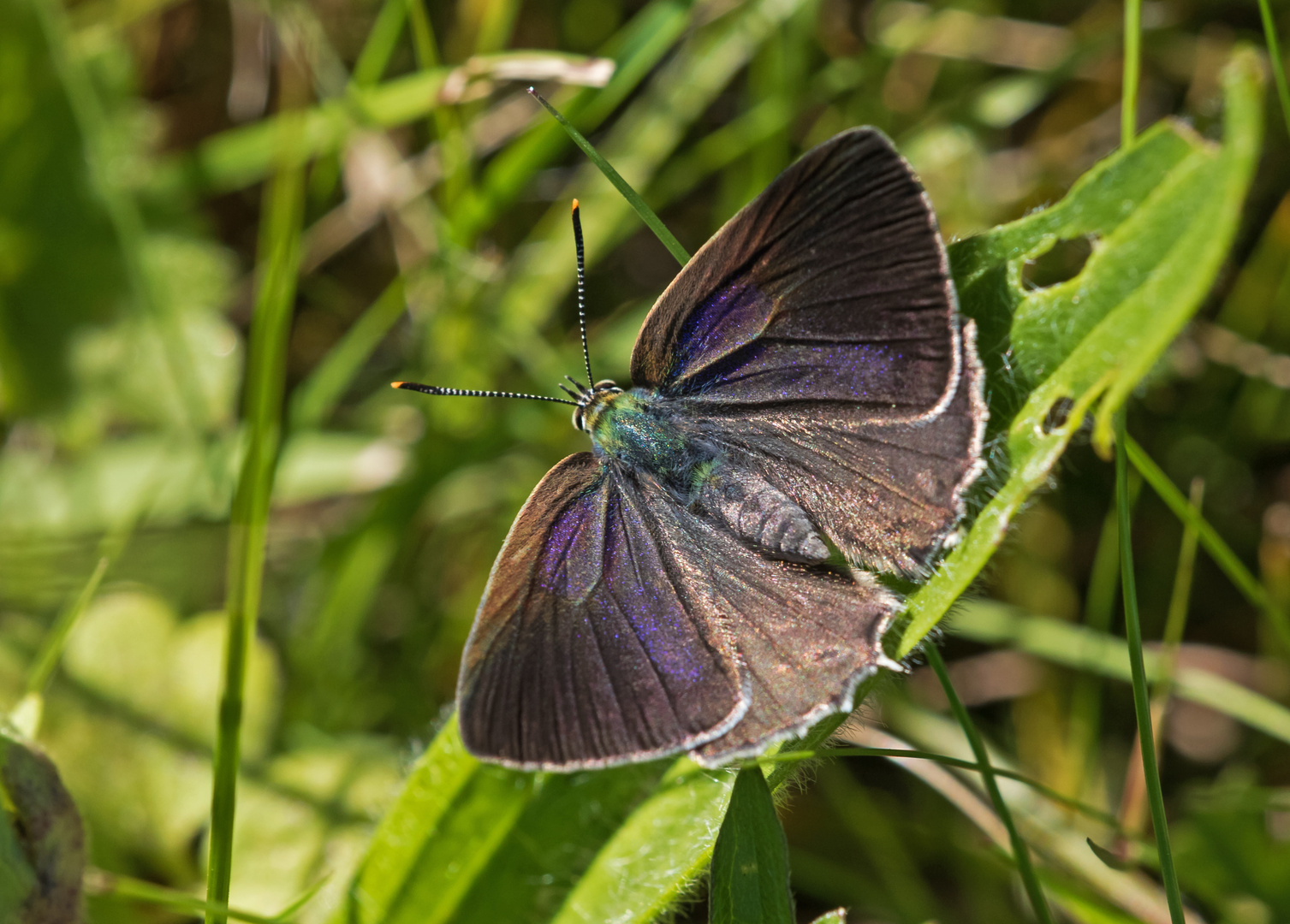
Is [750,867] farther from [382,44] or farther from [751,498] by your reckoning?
[382,44]

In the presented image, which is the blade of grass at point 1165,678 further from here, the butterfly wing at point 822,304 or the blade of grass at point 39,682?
the blade of grass at point 39,682

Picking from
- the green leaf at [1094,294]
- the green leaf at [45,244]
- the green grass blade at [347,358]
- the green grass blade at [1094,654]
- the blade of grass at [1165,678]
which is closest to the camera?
the green leaf at [1094,294]

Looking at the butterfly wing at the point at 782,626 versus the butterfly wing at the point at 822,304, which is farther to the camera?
the butterfly wing at the point at 822,304

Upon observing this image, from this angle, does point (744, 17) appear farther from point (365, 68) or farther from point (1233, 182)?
point (1233, 182)

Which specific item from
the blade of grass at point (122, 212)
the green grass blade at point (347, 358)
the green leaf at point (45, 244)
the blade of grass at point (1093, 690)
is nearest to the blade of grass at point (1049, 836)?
the blade of grass at point (1093, 690)

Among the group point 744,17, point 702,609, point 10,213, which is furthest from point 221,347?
point 702,609

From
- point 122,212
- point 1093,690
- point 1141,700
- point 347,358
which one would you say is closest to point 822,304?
point 1141,700

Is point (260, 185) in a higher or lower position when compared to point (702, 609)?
higher
